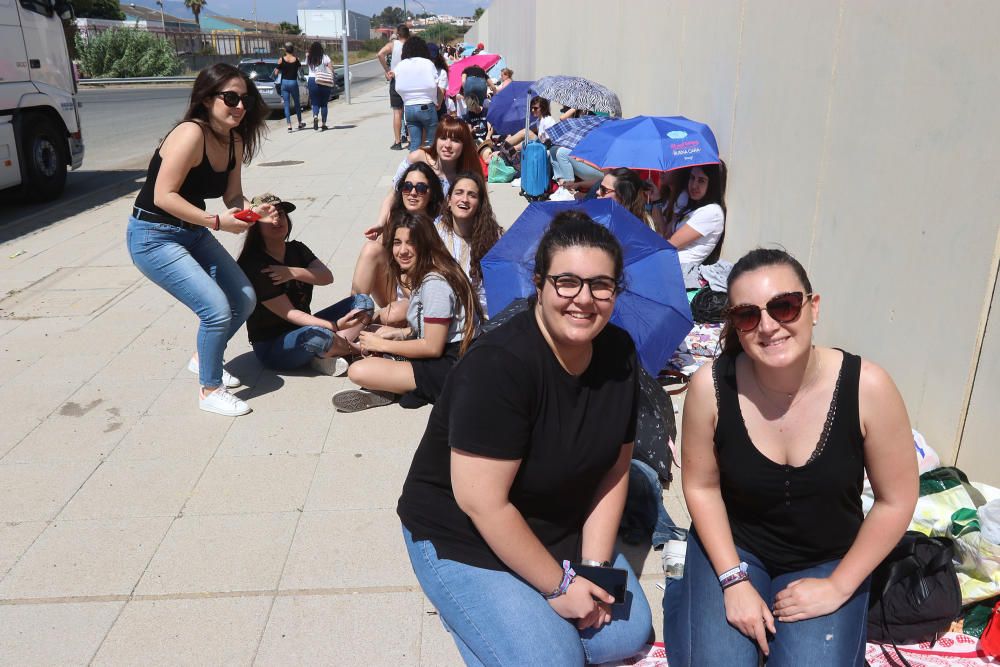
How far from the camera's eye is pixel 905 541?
2.79 meters

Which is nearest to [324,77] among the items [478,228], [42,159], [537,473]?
[42,159]

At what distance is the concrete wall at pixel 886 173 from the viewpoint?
3389 millimetres

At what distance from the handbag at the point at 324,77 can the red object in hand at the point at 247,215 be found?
13.5m

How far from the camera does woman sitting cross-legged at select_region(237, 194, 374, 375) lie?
491 centimetres

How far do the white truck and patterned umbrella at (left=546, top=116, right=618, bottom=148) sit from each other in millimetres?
6705

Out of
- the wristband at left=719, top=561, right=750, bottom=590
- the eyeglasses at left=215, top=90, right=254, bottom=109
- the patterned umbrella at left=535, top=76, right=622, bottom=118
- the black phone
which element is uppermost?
→ the eyeglasses at left=215, top=90, right=254, bottom=109

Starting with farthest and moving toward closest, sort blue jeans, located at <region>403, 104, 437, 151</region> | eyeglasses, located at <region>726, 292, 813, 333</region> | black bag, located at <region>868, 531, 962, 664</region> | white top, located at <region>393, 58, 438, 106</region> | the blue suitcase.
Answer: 1. blue jeans, located at <region>403, 104, 437, 151</region>
2. white top, located at <region>393, 58, 438, 106</region>
3. the blue suitcase
4. black bag, located at <region>868, 531, 962, 664</region>
5. eyeglasses, located at <region>726, 292, 813, 333</region>

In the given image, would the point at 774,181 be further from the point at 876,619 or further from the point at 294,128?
the point at 294,128

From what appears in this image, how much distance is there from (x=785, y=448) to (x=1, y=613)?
2.82m

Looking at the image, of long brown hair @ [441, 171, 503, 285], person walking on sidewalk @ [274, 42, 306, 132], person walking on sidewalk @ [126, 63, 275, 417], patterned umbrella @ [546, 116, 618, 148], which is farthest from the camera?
person walking on sidewalk @ [274, 42, 306, 132]

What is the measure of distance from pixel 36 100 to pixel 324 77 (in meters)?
7.17

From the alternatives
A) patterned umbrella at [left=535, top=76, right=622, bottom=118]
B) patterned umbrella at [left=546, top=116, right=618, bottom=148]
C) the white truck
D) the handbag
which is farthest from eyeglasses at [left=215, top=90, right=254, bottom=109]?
the handbag

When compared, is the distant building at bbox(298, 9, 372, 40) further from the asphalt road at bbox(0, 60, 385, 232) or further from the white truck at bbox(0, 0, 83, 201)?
the white truck at bbox(0, 0, 83, 201)

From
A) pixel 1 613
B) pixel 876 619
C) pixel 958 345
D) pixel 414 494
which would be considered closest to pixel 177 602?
pixel 1 613
